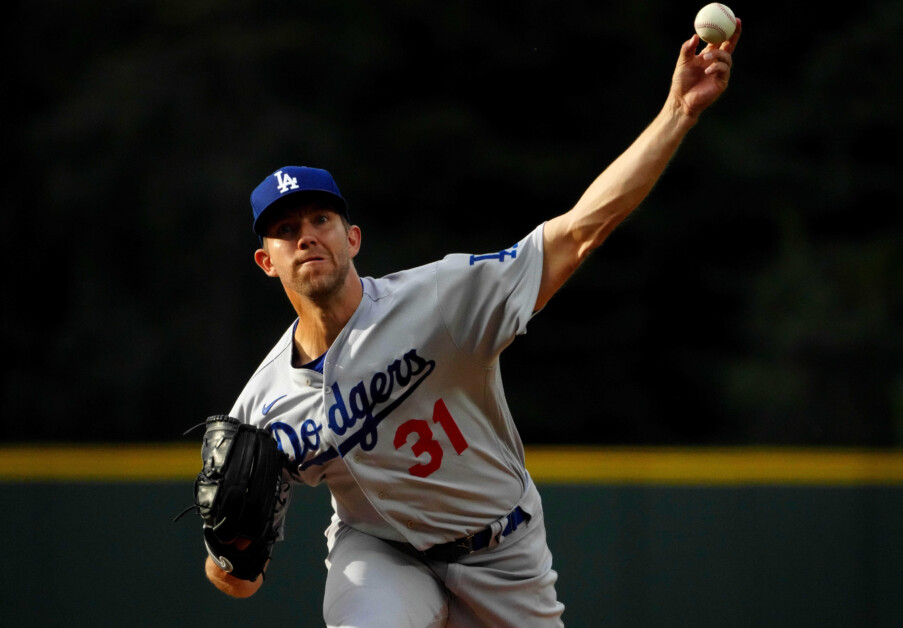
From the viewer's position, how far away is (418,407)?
3.14m

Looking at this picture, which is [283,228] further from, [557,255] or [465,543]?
[465,543]

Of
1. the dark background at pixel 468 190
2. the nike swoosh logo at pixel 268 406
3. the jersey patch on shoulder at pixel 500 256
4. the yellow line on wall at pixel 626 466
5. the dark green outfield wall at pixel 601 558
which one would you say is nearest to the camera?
the jersey patch on shoulder at pixel 500 256

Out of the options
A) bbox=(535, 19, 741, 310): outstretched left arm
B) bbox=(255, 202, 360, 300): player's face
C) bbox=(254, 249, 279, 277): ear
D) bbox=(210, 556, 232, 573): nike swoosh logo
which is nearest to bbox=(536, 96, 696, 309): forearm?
bbox=(535, 19, 741, 310): outstretched left arm

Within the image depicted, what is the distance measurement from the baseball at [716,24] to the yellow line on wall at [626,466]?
2.61 meters

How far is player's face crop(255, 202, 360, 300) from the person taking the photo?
315cm

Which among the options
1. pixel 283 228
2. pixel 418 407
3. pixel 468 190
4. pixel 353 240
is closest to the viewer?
pixel 418 407

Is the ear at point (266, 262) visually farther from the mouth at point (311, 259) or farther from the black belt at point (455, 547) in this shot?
the black belt at point (455, 547)

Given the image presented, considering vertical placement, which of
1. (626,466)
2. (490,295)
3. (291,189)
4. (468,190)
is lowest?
(626,466)

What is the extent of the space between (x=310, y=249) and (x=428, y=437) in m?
0.60

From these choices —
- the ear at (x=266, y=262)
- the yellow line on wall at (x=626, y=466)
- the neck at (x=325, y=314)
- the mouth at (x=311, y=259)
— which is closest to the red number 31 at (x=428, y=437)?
the neck at (x=325, y=314)

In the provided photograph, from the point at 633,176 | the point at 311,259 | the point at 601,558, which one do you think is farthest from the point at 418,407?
the point at 601,558

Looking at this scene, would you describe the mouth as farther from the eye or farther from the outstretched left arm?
the outstretched left arm

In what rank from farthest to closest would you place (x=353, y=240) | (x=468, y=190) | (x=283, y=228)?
(x=468, y=190), (x=353, y=240), (x=283, y=228)

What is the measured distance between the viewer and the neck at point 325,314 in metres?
3.22
